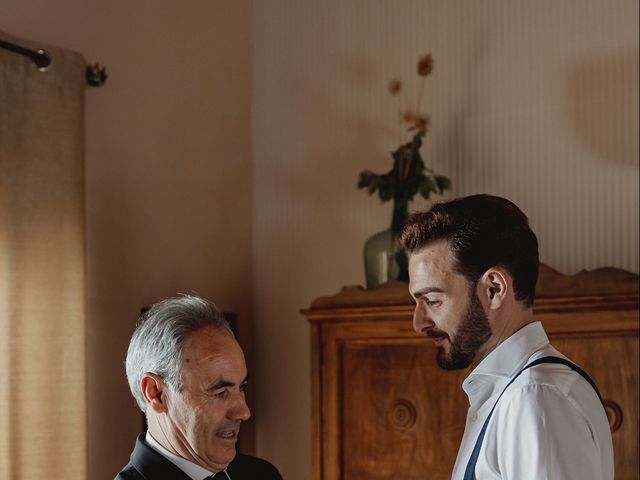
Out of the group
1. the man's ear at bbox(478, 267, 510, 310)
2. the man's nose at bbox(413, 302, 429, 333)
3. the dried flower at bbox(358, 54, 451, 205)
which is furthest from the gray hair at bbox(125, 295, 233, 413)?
the dried flower at bbox(358, 54, 451, 205)

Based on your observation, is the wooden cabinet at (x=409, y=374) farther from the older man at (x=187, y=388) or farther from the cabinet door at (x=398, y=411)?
the older man at (x=187, y=388)

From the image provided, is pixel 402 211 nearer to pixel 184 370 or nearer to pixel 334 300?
pixel 334 300

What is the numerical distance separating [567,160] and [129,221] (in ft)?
5.12

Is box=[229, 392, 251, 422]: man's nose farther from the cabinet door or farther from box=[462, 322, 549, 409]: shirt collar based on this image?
the cabinet door

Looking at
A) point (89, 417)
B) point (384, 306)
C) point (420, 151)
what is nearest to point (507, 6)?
point (420, 151)

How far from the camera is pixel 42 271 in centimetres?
292

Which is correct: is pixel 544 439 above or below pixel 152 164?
below

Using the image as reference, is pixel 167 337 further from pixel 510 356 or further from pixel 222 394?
pixel 510 356

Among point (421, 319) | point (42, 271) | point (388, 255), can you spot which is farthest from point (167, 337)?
point (388, 255)

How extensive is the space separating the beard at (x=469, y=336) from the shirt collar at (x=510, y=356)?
0.10 feet

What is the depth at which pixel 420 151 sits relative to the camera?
12.0 feet

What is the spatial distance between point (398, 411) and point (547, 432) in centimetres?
141

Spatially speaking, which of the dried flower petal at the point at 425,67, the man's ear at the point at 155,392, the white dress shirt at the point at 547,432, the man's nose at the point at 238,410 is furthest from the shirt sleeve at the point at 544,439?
the dried flower petal at the point at 425,67

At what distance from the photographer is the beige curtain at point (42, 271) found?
111 inches
